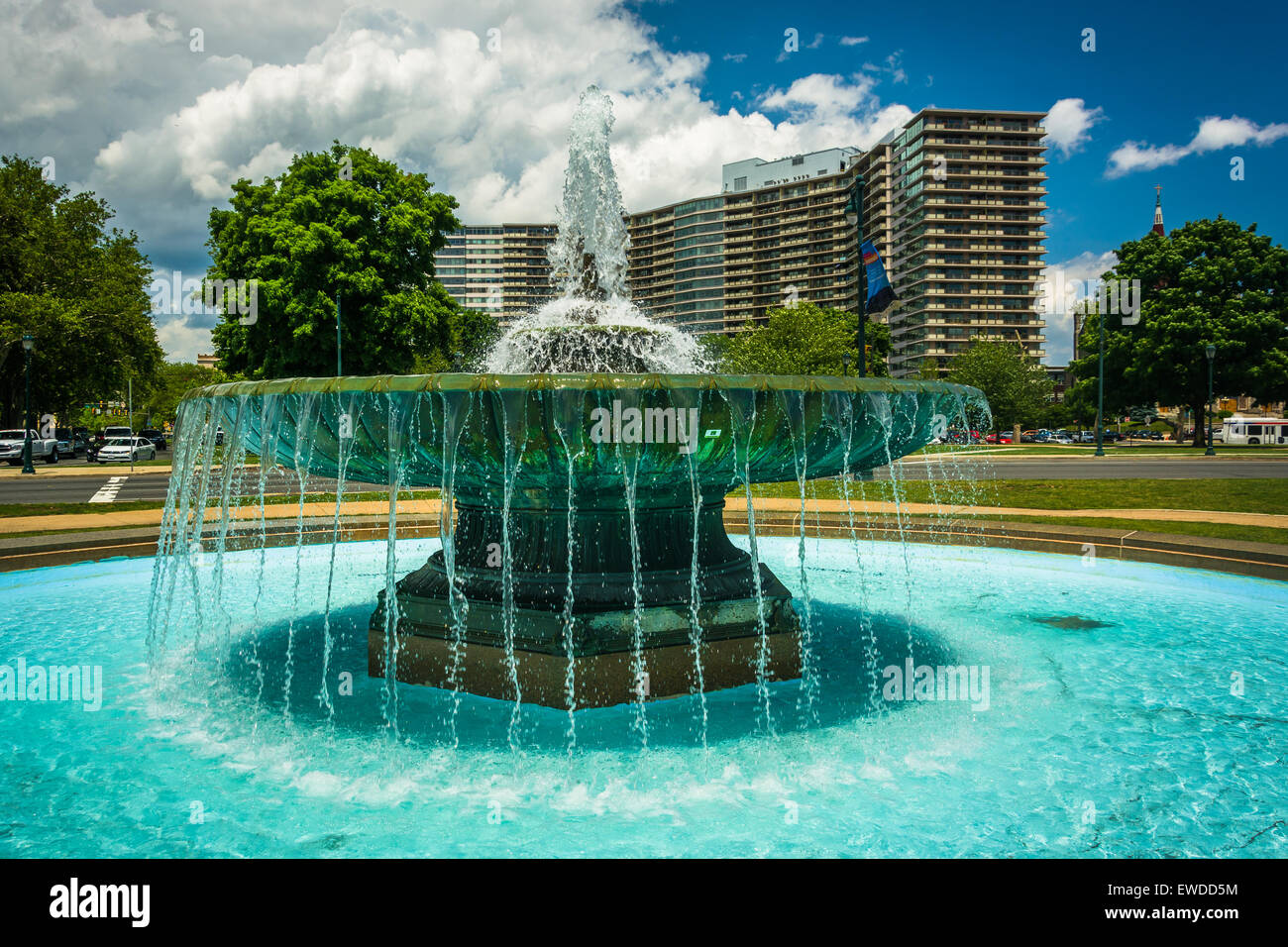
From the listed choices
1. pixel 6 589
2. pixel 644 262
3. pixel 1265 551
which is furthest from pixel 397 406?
pixel 644 262

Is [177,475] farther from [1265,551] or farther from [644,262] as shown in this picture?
[644,262]

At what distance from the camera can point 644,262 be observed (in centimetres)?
13888

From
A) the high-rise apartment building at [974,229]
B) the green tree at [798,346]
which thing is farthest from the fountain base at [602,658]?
the high-rise apartment building at [974,229]

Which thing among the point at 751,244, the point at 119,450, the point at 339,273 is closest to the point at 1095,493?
the point at 339,273

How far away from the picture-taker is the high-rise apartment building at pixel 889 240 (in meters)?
101

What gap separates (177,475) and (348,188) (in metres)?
26.0

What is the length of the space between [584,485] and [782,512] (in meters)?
10.3

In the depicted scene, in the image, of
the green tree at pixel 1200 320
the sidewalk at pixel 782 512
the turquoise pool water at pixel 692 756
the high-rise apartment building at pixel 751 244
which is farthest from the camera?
the high-rise apartment building at pixel 751 244

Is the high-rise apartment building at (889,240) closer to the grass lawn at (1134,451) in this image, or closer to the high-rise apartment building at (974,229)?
the high-rise apartment building at (974,229)

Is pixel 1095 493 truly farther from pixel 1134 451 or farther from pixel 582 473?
pixel 1134 451

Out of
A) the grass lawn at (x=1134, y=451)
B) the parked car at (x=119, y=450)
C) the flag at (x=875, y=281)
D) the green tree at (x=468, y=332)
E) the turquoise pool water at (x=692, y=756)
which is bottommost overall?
the turquoise pool water at (x=692, y=756)

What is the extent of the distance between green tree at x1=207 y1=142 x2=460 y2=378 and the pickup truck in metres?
14.3

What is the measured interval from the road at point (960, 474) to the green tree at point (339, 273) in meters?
5.18
